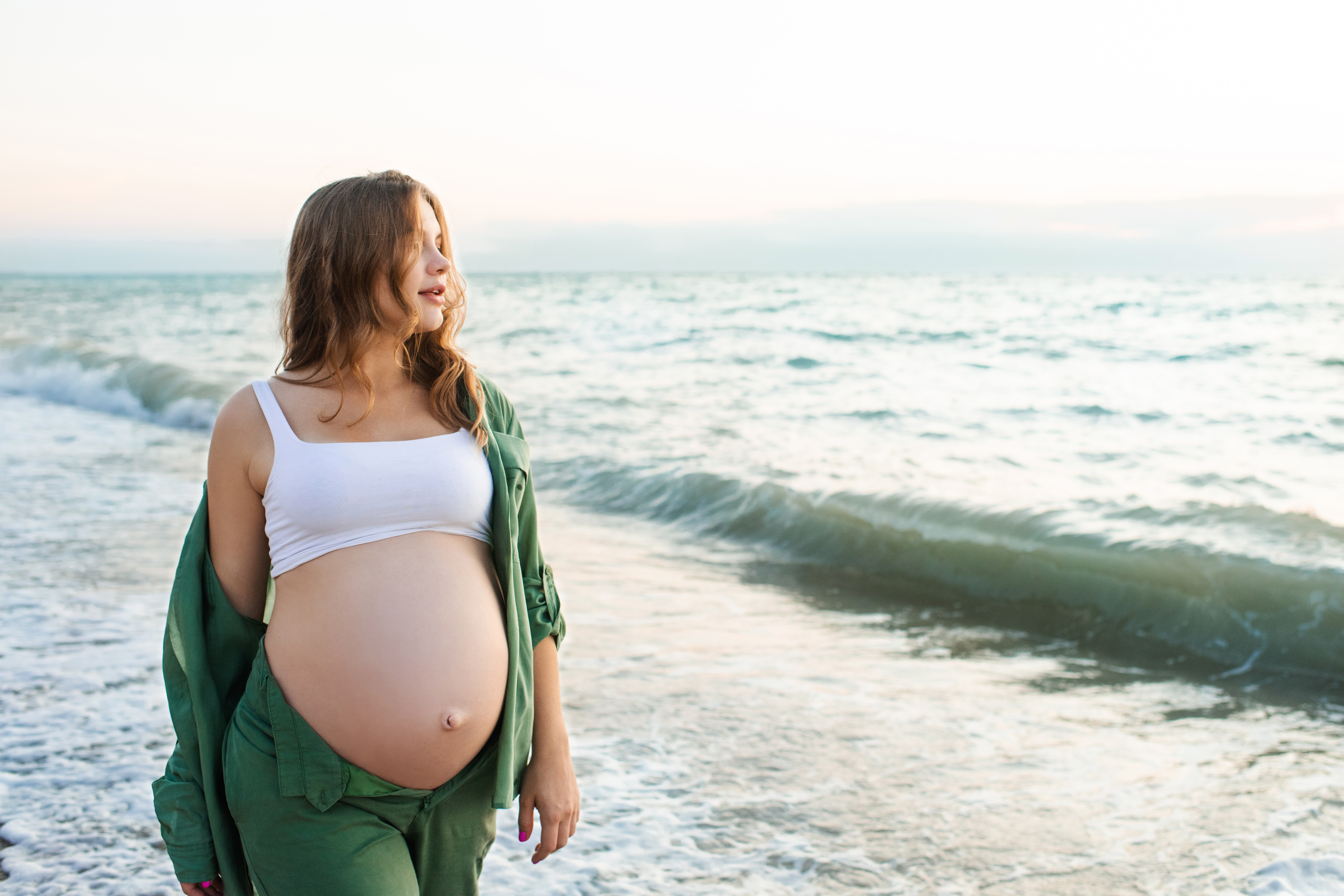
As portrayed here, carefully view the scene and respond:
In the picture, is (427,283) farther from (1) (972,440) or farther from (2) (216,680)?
(1) (972,440)

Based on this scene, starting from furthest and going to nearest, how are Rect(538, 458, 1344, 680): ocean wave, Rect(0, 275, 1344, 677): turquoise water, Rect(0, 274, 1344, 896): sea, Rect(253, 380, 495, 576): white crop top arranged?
Rect(0, 275, 1344, 677): turquoise water → Rect(538, 458, 1344, 680): ocean wave → Rect(0, 274, 1344, 896): sea → Rect(253, 380, 495, 576): white crop top

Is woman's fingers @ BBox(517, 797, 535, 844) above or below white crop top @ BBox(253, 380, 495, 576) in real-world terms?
below

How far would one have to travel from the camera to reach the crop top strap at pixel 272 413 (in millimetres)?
1786

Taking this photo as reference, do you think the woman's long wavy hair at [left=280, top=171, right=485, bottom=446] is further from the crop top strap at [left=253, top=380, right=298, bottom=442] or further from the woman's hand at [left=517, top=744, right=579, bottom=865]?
the woman's hand at [left=517, top=744, right=579, bottom=865]

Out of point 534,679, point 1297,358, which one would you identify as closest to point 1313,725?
point 534,679

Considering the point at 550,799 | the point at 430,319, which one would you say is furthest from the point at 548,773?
the point at 430,319

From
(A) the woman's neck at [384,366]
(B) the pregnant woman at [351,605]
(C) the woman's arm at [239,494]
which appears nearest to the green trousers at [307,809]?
(B) the pregnant woman at [351,605]

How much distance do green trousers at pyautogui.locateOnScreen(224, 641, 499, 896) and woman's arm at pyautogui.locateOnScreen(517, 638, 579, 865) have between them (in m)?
0.19

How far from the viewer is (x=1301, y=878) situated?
11.3 feet

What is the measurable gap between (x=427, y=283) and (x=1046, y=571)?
6.53 meters

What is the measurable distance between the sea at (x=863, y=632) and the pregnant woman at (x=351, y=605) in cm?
26

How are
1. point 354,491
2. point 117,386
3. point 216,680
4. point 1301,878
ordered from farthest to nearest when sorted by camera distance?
point 117,386
point 1301,878
point 216,680
point 354,491

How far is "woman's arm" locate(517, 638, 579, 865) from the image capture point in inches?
79.3

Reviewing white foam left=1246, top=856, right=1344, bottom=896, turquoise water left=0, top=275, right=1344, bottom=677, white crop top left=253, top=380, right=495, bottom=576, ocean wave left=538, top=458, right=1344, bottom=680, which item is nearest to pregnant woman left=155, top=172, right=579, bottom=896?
white crop top left=253, top=380, right=495, bottom=576
